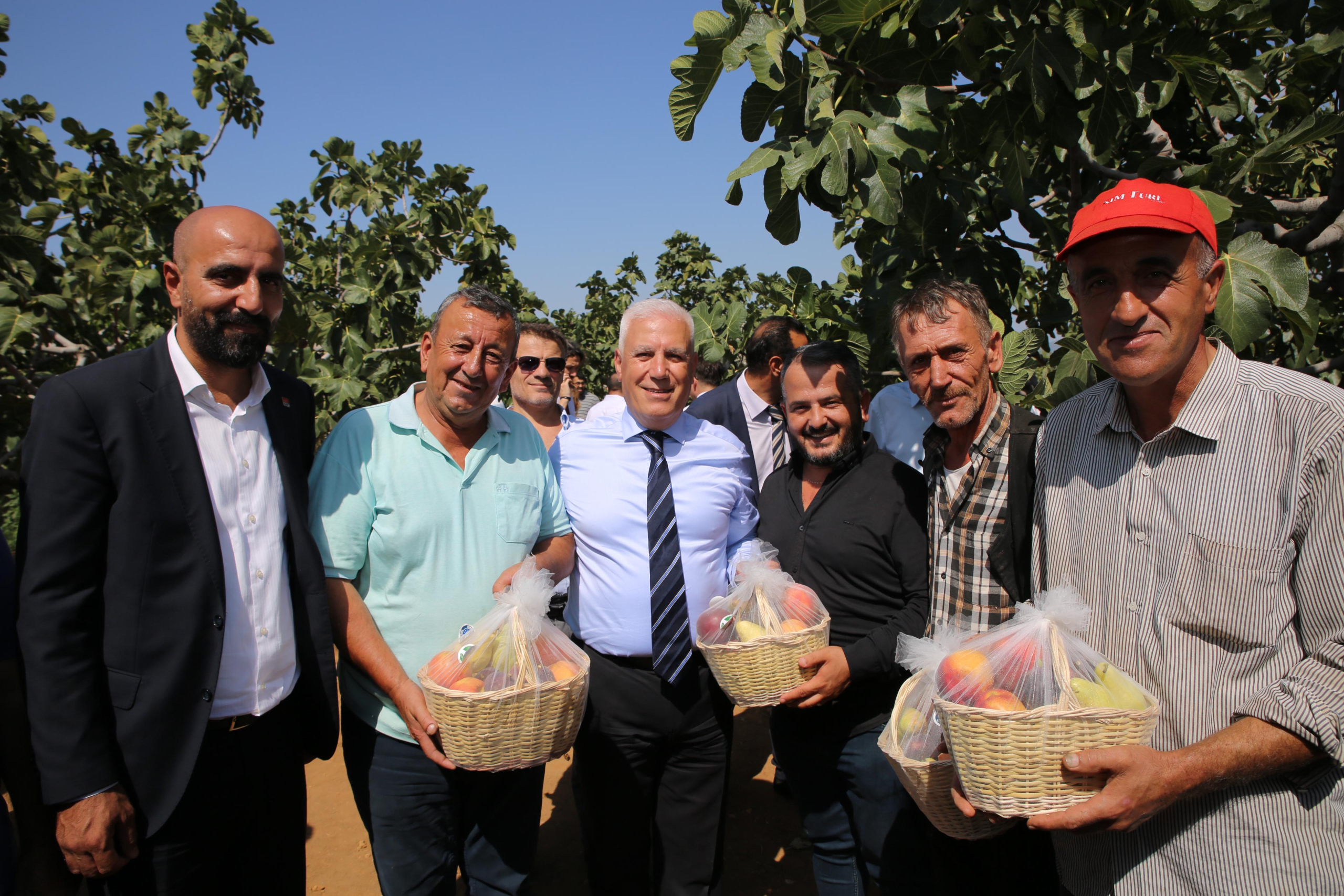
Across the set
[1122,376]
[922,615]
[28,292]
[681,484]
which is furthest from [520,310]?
[1122,376]

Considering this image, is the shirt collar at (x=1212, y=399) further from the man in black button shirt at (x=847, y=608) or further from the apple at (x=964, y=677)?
the man in black button shirt at (x=847, y=608)

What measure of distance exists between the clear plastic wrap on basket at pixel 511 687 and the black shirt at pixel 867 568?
3.08 feet

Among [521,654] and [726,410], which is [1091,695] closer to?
[521,654]

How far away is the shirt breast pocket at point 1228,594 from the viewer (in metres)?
1.54

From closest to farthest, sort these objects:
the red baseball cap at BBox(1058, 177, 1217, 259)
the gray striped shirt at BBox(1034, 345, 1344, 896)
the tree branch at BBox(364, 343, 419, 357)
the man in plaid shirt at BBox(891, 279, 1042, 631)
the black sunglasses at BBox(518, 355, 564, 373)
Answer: the gray striped shirt at BBox(1034, 345, 1344, 896) → the red baseball cap at BBox(1058, 177, 1217, 259) → the man in plaid shirt at BBox(891, 279, 1042, 631) → the black sunglasses at BBox(518, 355, 564, 373) → the tree branch at BBox(364, 343, 419, 357)

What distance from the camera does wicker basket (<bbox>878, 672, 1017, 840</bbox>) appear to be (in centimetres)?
192

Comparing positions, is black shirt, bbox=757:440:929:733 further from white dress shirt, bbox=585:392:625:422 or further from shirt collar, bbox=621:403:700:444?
white dress shirt, bbox=585:392:625:422

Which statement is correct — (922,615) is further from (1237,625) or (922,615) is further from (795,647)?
(1237,625)

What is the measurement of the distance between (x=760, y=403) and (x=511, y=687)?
2.82 metres

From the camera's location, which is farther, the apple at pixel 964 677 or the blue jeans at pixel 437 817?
the blue jeans at pixel 437 817

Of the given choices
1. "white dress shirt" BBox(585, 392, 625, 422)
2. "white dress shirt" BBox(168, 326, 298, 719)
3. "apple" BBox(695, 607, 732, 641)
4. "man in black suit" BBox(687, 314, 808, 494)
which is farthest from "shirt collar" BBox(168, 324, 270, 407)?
"man in black suit" BBox(687, 314, 808, 494)

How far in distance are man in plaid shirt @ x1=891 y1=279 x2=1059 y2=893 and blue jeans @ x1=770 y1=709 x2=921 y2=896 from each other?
0.13 m

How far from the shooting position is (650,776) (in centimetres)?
274

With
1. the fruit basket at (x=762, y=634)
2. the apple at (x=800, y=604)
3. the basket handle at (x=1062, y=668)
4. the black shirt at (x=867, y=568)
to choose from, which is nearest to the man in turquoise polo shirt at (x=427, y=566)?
the fruit basket at (x=762, y=634)
